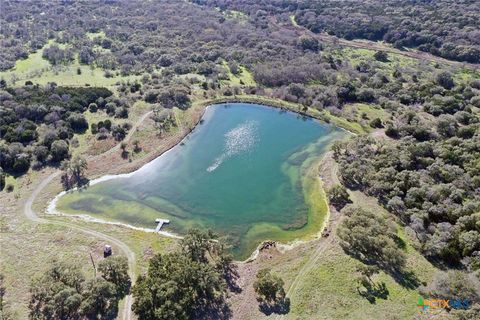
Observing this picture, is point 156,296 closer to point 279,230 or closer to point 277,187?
point 279,230

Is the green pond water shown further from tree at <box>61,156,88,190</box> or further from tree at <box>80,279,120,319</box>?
tree at <box>80,279,120,319</box>

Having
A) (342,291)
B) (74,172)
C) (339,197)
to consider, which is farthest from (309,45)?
(342,291)

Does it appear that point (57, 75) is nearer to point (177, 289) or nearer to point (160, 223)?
point (160, 223)

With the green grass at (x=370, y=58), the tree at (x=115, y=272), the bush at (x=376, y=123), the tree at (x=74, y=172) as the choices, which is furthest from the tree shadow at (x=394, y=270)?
the green grass at (x=370, y=58)

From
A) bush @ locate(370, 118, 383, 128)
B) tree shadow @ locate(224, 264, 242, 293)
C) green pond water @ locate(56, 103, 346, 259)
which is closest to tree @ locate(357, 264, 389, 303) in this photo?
green pond water @ locate(56, 103, 346, 259)

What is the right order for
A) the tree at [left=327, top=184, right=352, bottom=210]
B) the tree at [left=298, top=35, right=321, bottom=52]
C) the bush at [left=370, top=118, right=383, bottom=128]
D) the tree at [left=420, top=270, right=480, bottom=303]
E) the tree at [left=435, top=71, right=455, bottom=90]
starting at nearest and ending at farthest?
the tree at [left=420, top=270, right=480, bottom=303]
the tree at [left=327, top=184, right=352, bottom=210]
the bush at [left=370, top=118, right=383, bottom=128]
the tree at [left=435, top=71, right=455, bottom=90]
the tree at [left=298, top=35, right=321, bottom=52]

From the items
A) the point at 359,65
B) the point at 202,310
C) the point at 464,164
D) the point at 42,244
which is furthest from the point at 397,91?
the point at 42,244
